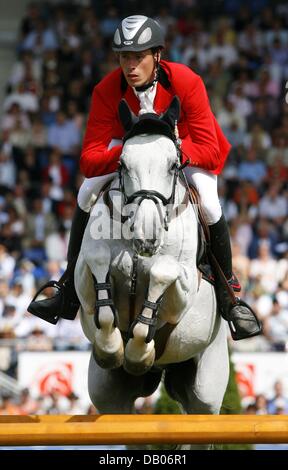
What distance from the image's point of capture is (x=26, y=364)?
38.1 feet

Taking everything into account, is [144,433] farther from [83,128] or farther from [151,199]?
[83,128]

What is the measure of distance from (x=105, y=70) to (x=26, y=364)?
7.13 m

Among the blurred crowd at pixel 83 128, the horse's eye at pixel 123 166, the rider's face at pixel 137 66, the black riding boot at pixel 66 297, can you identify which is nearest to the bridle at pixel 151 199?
the horse's eye at pixel 123 166

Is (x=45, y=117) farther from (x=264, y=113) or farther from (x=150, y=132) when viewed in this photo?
(x=150, y=132)

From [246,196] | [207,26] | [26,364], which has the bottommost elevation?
[26,364]

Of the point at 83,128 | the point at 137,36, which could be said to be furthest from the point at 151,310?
the point at 83,128

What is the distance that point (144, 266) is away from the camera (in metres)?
5.68

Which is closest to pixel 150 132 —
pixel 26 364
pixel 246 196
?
pixel 26 364

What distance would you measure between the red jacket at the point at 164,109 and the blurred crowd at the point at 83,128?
5922 mm

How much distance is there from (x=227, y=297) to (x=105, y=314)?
3.53ft

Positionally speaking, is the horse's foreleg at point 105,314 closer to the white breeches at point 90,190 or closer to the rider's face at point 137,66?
the white breeches at point 90,190

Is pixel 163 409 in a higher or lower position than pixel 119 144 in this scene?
lower

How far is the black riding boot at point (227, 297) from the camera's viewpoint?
21.0 ft

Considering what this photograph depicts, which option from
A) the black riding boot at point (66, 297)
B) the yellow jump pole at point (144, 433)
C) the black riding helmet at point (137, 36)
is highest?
the black riding helmet at point (137, 36)
